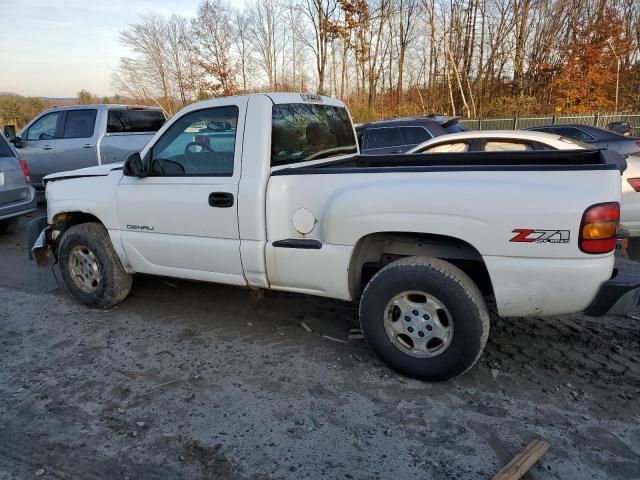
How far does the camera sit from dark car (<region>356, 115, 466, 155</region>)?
375 inches

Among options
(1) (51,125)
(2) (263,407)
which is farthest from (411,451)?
(1) (51,125)

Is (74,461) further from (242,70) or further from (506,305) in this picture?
(242,70)

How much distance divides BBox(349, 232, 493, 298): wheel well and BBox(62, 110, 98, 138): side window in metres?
7.66

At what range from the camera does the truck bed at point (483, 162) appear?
112 inches

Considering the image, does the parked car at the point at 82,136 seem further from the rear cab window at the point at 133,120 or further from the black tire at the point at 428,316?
the black tire at the point at 428,316

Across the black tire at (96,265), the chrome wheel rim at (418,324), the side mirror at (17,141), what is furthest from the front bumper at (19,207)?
the chrome wheel rim at (418,324)

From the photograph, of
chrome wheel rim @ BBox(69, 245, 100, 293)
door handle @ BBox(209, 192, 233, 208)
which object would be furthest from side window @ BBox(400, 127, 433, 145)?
chrome wheel rim @ BBox(69, 245, 100, 293)

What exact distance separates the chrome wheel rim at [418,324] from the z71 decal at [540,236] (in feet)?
2.11

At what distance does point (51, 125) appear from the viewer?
31.8ft

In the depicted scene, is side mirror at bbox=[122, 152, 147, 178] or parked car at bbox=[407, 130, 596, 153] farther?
parked car at bbox=[407, 130, 596, 153]

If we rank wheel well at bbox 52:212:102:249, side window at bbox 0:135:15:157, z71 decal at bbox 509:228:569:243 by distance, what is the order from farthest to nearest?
1. side window at bbox 0:135:15:157
2. wheel well at bbox 52:212:102:249
3. z71 decal at bbox 509:228:569:243

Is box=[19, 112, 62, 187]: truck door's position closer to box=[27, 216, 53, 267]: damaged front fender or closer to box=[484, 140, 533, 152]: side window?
box=[27, 216, 53, 267]: damaged front fender

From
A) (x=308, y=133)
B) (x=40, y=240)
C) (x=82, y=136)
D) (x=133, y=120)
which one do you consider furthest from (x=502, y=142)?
(x=82, y=136)

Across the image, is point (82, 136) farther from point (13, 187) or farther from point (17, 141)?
point (13, 187)
